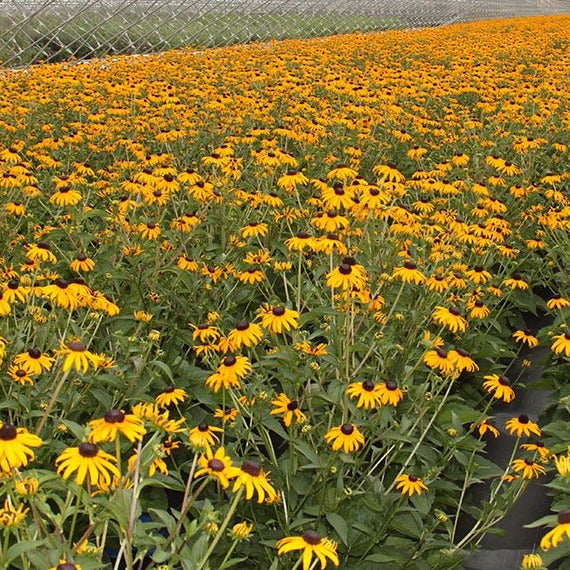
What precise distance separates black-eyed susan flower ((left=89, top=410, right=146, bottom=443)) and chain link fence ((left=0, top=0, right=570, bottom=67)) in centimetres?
1280

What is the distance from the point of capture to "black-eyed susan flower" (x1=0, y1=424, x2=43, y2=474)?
1665 millimetres

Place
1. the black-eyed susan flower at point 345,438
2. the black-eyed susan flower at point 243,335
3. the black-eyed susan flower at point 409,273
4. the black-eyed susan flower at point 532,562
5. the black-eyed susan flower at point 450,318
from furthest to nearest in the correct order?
the black-eyed susan flower at point 409,273, the black-eyed susan flower at point 450,318, the black-eyed susan flower at point 243,335, the black-eyed susan flower at point 345,438, the black-eyed susan flower at point 532,562

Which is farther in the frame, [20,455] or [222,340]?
[222,340]

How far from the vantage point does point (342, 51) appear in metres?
13.7

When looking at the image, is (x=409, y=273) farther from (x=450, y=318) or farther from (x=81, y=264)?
(x=81, y=264)

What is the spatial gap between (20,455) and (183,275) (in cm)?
200

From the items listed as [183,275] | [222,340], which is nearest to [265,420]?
[222,340]

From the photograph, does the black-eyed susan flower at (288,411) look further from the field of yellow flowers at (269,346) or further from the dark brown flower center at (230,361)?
the dark brown flower center at (230,361)

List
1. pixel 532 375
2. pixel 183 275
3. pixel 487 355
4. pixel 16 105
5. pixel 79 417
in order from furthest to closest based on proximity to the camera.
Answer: pixel 16 105 → pixel 532 375 → pixel 487 355 → pixel 183 275 → pixel 79 417

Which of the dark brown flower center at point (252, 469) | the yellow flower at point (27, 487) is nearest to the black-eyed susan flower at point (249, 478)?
the dark brown flower center at point (252, 469)

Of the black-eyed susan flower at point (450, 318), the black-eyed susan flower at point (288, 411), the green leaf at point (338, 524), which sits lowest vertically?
the green leaf at point (338, 524)

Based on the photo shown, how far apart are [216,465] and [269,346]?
186cm

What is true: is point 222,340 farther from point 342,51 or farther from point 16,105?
point 342,51

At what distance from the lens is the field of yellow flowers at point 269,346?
1.89 metres
